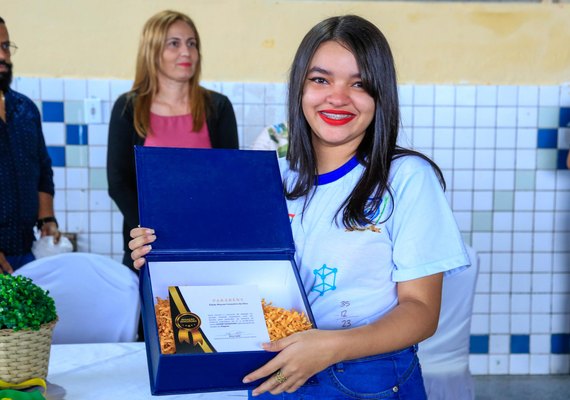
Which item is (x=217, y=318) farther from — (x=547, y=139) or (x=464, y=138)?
(x=547, y=139)

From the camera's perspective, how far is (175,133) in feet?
9.55

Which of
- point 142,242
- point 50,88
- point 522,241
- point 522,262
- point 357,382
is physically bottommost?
point 522,262

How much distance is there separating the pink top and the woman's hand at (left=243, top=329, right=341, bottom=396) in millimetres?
1832

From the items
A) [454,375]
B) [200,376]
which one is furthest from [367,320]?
[454,375]

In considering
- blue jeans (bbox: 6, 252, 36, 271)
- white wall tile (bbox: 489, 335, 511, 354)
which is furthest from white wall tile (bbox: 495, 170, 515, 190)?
blue jeans (bbox: 6, 252, 36, 271)

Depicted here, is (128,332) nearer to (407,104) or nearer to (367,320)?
(367,320)

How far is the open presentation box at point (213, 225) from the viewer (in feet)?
4.14

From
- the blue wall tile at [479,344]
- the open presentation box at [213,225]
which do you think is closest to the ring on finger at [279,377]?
the open presentation box at [213,225]

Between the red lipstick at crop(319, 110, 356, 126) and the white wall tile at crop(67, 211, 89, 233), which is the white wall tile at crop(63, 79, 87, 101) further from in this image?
the red lipstick at crop(319, 110, 356, 126)

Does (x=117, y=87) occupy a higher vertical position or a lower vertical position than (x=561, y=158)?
higher

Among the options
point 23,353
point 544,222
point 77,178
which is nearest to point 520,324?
point 544,222

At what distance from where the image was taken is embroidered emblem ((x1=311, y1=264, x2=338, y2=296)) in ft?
4.17

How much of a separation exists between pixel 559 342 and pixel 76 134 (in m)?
2.56

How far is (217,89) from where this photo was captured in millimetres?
3516
